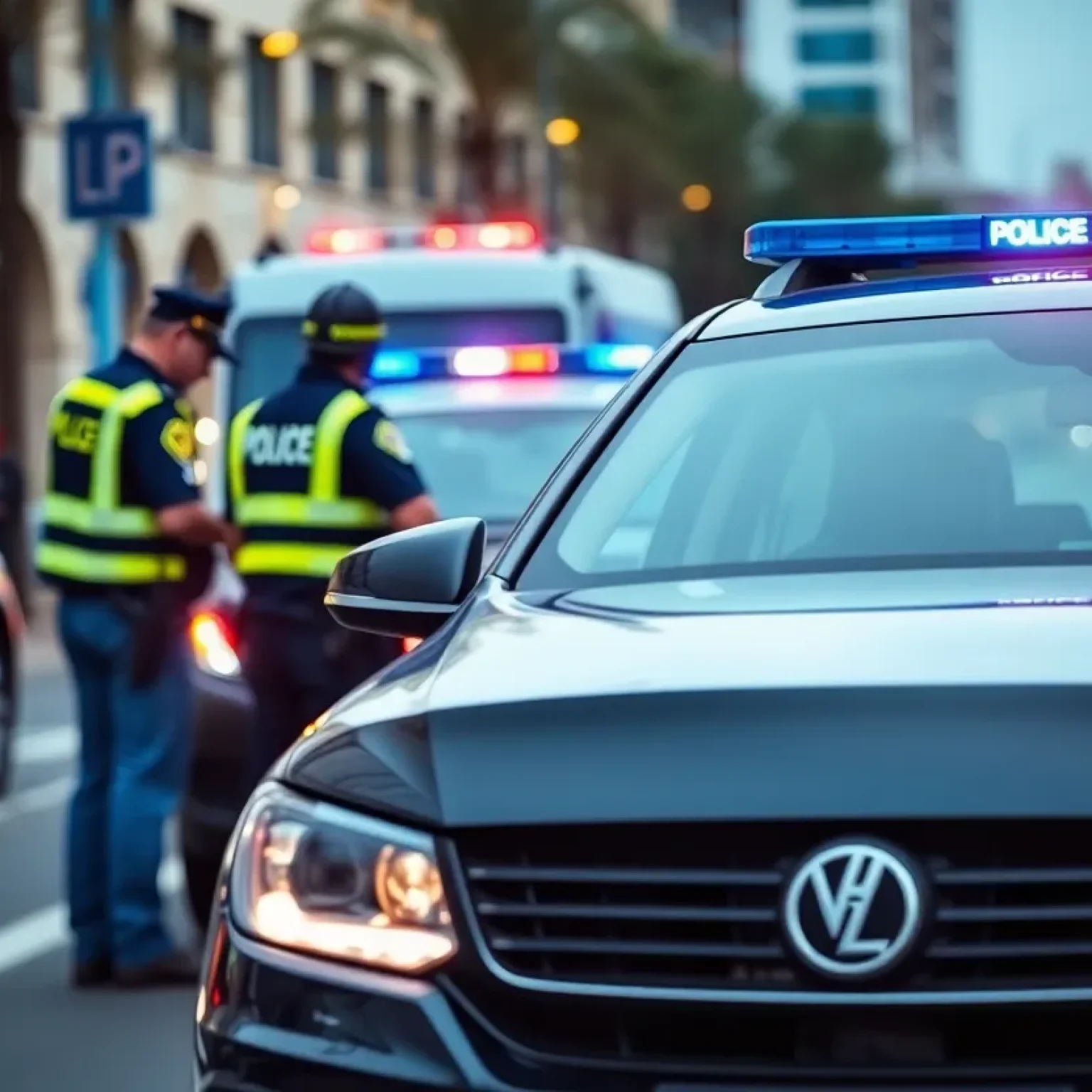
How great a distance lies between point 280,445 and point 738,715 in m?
4.37

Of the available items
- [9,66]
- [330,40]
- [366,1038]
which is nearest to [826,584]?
[366,1038]

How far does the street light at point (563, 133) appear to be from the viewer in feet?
141

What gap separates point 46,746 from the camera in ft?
50.0

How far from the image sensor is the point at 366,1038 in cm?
Answer: 332

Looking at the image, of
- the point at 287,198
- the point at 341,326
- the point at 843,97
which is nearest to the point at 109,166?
the point at 341,326

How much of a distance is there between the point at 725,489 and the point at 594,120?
40334 mm

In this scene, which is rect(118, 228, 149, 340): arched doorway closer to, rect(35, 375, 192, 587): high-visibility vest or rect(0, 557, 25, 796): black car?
rect(0, 557, 25, 796): black car

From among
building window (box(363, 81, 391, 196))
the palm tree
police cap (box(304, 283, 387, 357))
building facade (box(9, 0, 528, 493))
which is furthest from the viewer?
building window (box(363, 81, 391, 196))

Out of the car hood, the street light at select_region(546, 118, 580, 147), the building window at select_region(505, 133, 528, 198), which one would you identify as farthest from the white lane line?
the building window at select_region(505, 133, 528, 198)

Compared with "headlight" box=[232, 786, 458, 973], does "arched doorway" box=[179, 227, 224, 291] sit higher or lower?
higher

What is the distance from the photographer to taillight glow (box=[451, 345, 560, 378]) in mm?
10305

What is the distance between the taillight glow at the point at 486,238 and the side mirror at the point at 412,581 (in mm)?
11039

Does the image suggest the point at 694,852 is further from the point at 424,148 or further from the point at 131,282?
the point at 424,148

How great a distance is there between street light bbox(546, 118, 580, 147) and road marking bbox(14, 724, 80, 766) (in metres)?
27.0
